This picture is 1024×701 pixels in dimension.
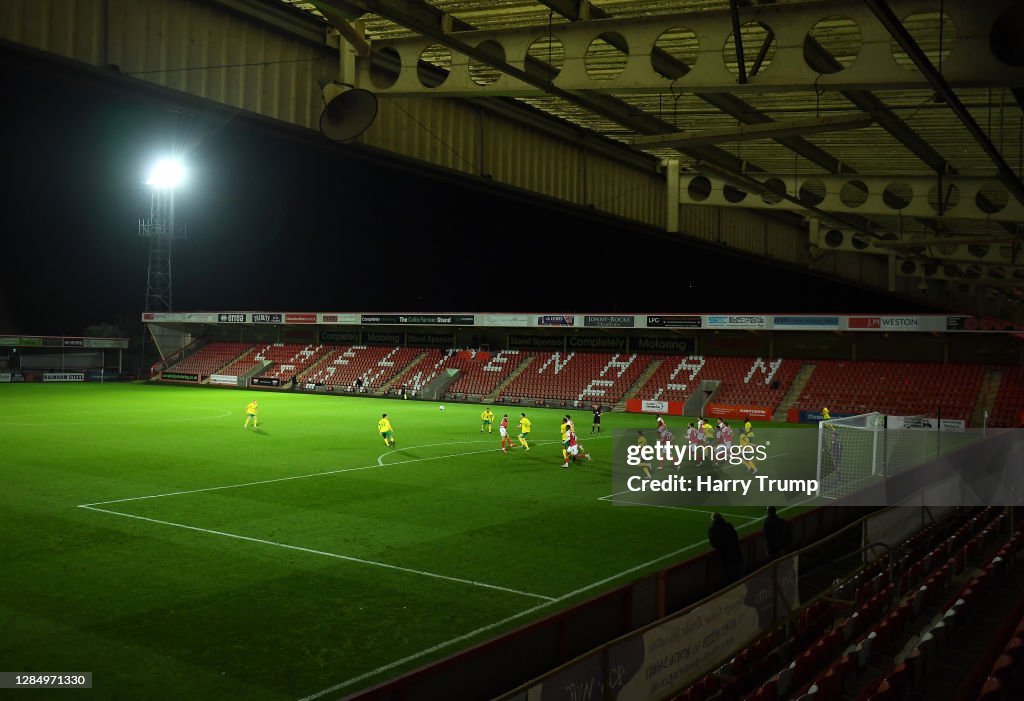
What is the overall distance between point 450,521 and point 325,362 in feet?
166

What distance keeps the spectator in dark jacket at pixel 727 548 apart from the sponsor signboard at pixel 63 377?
233 feet

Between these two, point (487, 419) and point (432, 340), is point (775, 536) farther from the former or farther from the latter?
point (432, 340)

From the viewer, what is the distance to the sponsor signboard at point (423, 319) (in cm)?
5853

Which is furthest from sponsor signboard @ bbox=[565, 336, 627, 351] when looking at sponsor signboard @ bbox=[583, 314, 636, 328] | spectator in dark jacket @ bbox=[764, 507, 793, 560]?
spectator in dark jacket @ bbox=[764, 507, 793, 560]

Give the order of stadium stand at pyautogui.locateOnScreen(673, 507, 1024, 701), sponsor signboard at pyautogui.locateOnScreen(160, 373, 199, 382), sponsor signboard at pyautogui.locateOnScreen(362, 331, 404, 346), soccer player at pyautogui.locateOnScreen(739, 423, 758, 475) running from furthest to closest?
sponsor signboard at pyautogui.locateOnScreen(160, 373, 199, 382) → sponsor signboard at pyautogui.locateOnScreen(362, 331, 404, 346) → soccer player at pyautogui.locateOnScreen(739, 423, 758, 475) → stadium stand at pyautogui.locateOnScreen(673, 507, 1024, 701)

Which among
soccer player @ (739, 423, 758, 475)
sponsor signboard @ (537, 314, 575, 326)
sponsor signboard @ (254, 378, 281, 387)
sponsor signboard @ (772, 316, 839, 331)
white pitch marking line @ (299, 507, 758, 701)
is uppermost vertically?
sponsor signboard @ (537, 314, 575, 326)

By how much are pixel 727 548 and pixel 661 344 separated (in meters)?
45.6

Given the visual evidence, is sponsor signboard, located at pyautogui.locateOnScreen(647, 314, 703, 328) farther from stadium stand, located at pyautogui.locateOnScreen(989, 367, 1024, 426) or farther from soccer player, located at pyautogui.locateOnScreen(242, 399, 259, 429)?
soccer player, located at pyautogui.locateOnScreen(242, 399, 259, 429)

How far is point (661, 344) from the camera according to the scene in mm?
56688

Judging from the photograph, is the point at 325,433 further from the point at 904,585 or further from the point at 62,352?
the point at 62,352

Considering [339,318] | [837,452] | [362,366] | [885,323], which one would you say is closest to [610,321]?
[885,323]

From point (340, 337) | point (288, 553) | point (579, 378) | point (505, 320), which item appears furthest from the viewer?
point (340, 337)

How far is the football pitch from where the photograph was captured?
32.1 feet

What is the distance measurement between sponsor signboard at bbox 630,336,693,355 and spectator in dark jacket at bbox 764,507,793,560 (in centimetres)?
4323
